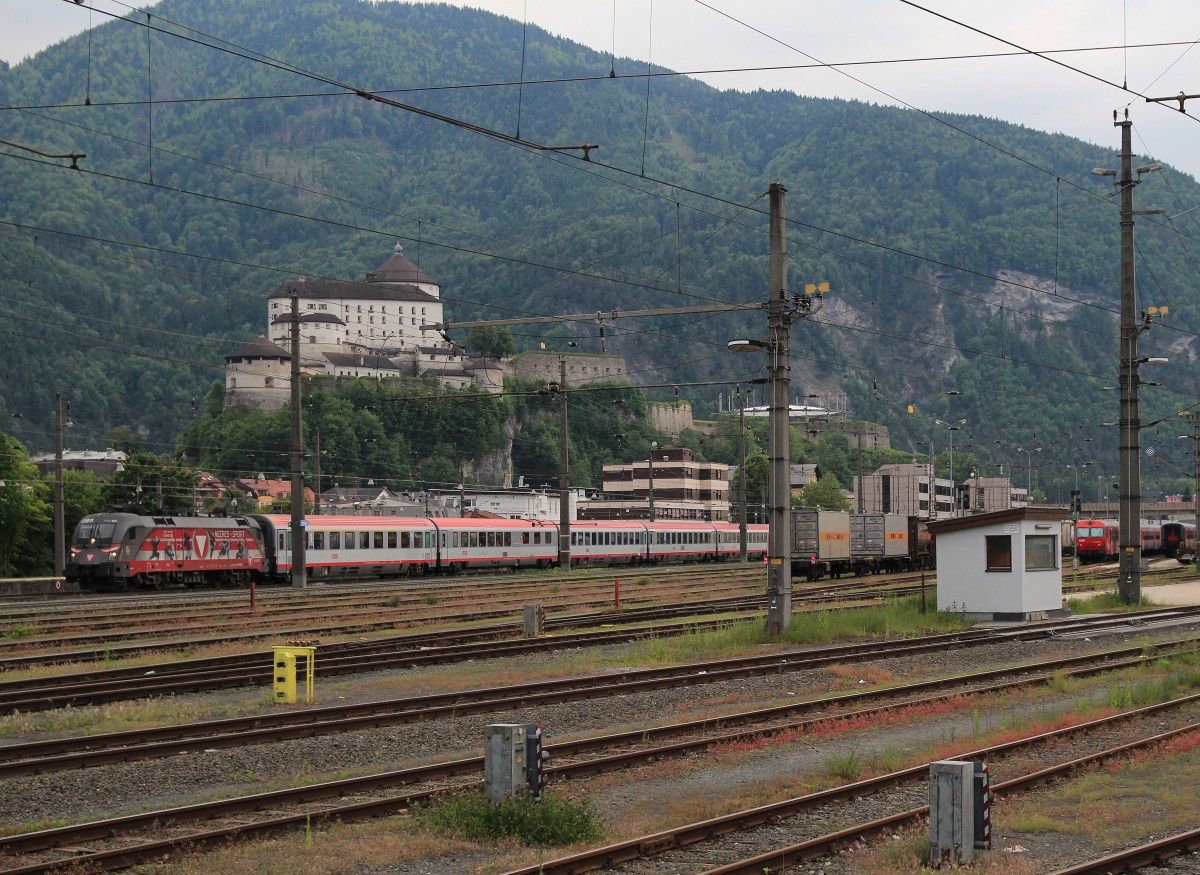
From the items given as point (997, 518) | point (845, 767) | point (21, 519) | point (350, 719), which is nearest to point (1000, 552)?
point (997, 518)

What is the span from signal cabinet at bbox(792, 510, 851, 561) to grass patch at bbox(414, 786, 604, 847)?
155 feet

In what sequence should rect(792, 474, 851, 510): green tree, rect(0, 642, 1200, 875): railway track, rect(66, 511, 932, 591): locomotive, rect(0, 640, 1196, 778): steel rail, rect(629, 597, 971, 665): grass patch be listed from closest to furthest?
rect(0, 642, 1200, 875): railway track < rect(0, 640, 1196, 778): steel rail < rect(629, 597, 971, 665): grass patch < rect(66, 511, 932, 591): locomotive < rect(792, 474, 851, 510): green tree

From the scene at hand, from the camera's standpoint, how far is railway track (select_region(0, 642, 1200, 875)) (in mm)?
11180

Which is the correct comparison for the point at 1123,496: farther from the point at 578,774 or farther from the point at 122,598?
the point at 122,598

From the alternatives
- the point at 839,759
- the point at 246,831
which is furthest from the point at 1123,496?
the point at 246,831

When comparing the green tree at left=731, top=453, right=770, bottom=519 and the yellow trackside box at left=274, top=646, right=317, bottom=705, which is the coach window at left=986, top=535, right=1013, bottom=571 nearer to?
the yellow trackside box at left=274, top=646, right=317, bottom=705

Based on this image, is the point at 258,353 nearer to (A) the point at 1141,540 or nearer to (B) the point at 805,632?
(A) the point at 1141,540

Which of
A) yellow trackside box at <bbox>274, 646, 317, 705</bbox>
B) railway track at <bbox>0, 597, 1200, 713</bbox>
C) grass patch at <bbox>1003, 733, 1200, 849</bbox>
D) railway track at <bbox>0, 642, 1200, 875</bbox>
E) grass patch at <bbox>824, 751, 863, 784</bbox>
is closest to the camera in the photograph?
railway track at <bbox>0, 642, 1200, 875</bbox>

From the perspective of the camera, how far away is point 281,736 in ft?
57.2

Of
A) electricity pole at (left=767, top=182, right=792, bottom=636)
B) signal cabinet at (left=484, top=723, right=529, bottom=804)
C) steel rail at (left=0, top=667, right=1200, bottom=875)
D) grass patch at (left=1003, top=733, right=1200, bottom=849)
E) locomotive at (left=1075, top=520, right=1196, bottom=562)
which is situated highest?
electricity pole at (left=767, top=182, right=792, bottom=636)

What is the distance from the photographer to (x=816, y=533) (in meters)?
60.5

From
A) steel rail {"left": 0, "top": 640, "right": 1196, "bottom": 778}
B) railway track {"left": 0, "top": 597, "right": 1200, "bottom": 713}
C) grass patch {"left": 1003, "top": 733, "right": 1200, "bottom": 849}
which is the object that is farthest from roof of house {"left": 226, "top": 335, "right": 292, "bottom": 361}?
grass patch {"left": 1003, "top": 733, "right": 1200, "bottom": 849}

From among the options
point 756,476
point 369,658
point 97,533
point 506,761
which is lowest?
point 369,658

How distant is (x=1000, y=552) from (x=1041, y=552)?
1443mm
